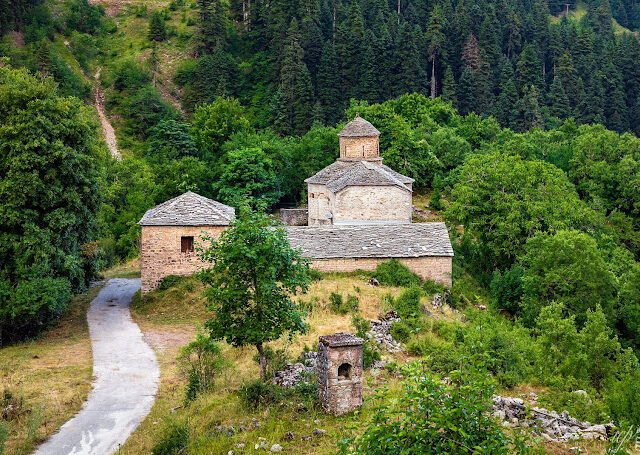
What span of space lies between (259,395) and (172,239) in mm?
13237

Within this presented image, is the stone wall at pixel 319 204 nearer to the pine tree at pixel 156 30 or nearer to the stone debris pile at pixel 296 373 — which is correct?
the stone debris pile at pixel 296 373

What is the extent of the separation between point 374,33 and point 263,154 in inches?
1419

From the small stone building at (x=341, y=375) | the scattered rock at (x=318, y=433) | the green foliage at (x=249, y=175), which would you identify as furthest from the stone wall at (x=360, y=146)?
the scattered rock at (x=318, y=433)

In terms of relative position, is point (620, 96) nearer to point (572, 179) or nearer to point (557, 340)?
point (572, 179)

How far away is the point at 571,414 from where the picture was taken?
14344 mm

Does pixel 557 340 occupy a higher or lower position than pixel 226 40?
lower

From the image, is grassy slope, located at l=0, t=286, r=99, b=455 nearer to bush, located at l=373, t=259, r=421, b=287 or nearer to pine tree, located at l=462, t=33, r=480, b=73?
bush, located at l=373, t=259, r=421, b=287

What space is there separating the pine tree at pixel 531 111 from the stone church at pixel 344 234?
141ft

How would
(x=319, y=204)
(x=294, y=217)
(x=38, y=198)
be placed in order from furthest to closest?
(x=294, y=217) → (x=319, y=204) → (x=38, y=198)

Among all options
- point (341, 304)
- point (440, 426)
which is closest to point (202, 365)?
point (341, 304)

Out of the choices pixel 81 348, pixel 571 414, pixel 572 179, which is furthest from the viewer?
pixel 572 179

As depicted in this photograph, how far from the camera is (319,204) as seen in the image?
127ft

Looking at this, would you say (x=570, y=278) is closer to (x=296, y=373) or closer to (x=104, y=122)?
(x=296, y=373)

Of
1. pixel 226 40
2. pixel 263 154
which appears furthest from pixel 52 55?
pixel 263 154
